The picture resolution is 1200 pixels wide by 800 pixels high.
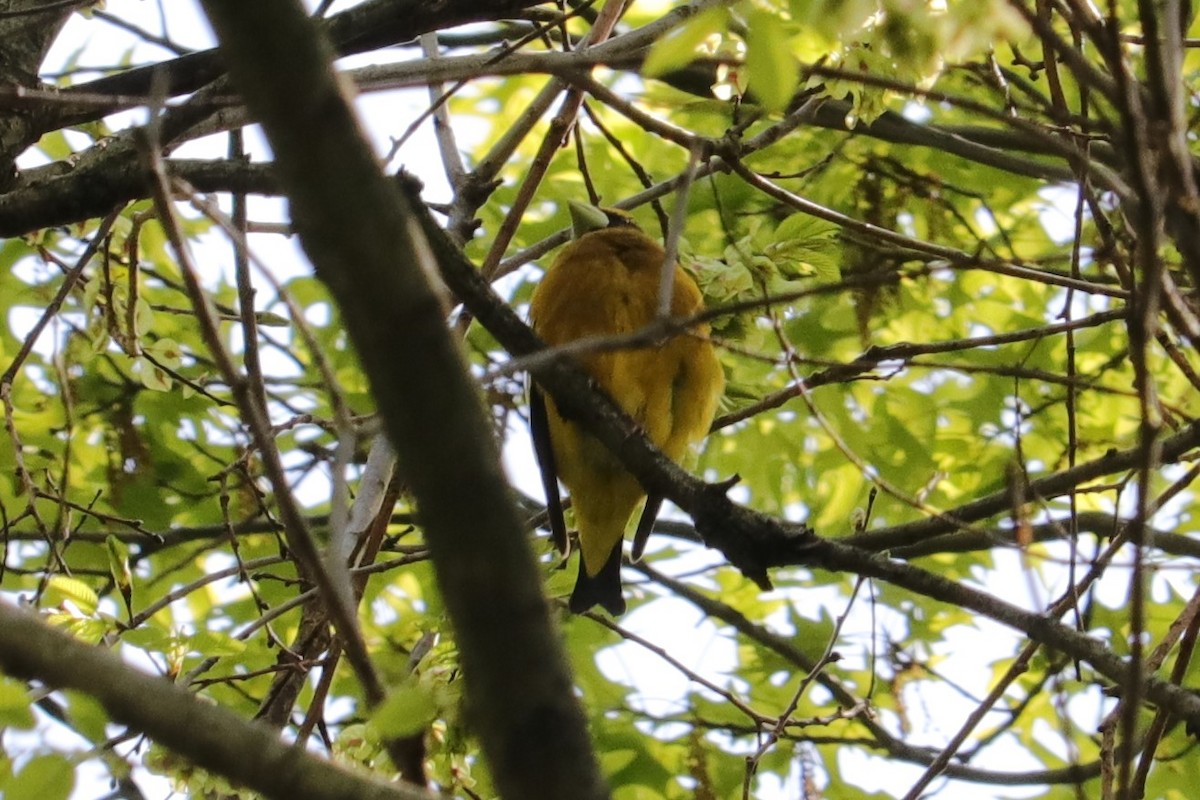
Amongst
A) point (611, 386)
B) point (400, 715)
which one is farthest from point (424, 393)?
point (611, 386)

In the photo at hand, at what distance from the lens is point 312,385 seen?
5012 mm

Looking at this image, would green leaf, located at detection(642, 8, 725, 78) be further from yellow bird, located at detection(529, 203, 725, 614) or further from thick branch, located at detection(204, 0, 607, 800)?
yellow bird, located at detection(529, 203, 725, 614)

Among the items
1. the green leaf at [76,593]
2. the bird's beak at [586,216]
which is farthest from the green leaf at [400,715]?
the bird's beak at [586,216]

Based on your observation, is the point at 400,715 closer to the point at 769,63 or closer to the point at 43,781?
the point at 43,781

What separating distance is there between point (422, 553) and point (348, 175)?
235 centimetres

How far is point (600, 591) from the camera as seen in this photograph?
383 cm

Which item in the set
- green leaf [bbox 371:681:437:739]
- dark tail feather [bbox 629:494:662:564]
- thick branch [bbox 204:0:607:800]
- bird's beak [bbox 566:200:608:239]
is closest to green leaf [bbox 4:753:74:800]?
green leaf [bbox 371:681:437:739]

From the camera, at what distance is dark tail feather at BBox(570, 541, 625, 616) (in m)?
3.72

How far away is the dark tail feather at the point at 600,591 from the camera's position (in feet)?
12.2

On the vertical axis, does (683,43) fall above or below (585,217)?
below

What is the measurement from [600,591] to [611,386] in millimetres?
579

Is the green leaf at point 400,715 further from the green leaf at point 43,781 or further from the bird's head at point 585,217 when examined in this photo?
the bird's head at point 585,217

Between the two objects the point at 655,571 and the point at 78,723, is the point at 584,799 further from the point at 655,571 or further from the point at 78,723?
the point at 655,571

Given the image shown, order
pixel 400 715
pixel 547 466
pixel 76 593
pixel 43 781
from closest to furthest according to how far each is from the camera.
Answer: pixel 400 715
pixel 43 781
pixel 76 593
pixel 547 466
